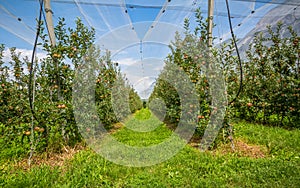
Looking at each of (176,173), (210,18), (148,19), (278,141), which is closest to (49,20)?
(210,18)

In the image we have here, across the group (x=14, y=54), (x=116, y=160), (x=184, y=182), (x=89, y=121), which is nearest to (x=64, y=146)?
(x=89, y=121)

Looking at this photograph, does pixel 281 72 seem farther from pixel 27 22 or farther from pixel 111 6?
pixel 27 22

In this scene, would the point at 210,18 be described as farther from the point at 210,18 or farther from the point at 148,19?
the point at 148,19

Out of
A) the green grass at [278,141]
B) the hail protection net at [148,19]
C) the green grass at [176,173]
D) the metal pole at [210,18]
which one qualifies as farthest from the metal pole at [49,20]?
the green grass at [278,141]

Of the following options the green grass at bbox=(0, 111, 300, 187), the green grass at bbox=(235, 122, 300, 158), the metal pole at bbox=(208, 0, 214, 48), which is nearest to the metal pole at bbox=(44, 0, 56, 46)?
the green grass at bbox=(0, 111, 300, 187)

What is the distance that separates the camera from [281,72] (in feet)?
16.1

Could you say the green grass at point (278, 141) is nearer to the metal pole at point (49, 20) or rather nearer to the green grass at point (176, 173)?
the green grass at point (176, 173)

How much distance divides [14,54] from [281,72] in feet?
24.2

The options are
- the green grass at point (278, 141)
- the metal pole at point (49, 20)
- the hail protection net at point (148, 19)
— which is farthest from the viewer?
the hail protection net at point (148, 19)

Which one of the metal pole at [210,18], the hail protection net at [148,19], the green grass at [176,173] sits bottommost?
the green grass at [176,173]

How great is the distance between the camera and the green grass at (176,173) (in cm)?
205

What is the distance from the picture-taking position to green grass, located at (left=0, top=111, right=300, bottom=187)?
6.74ft

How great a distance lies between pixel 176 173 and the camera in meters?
2.31

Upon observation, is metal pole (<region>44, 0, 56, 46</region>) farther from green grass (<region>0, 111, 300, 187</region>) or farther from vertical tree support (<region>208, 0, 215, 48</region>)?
vertical tree support (<region>208, 0, 215, 48</region>)
